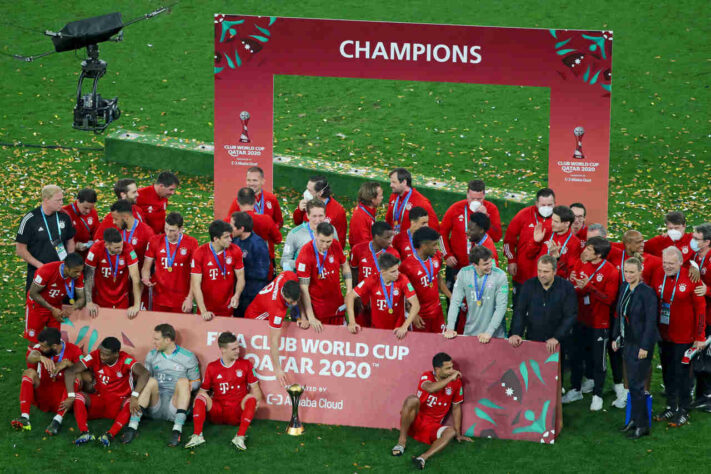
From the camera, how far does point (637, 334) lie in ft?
32.0

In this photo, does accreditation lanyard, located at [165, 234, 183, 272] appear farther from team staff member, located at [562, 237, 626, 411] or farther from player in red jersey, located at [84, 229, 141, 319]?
team staff member, located at [562, 237, 626, 411]

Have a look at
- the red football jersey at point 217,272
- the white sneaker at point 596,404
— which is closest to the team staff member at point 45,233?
the red football jersey at point 217,272

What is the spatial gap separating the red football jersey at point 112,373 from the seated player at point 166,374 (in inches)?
8.2

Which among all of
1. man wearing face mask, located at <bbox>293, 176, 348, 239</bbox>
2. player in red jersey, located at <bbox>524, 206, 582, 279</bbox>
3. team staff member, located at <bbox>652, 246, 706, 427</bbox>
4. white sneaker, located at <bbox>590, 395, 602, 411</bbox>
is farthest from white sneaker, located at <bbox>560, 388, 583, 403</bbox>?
man wearing face mask, located at <bbox>293, 176, 348, 239</bbox>

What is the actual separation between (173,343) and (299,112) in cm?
1181

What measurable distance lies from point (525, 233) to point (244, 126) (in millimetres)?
3956

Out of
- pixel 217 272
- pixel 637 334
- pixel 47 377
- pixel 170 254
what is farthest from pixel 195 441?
pixel 637 334

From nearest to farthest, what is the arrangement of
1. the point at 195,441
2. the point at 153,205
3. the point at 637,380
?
the point at 195,441, the point at 637,380, the point at 153,205

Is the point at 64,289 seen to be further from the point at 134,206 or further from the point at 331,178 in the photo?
the point at 331,178

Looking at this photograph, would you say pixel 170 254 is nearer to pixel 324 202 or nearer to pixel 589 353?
pixel 324 202

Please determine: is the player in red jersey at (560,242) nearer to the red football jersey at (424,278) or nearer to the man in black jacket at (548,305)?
the man in black jacket at (548,305)

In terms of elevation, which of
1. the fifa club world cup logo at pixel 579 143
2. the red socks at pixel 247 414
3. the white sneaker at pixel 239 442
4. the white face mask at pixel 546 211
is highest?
the fifa club world cup logo at pixel 579 143

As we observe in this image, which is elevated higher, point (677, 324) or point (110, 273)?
point (110, 273)

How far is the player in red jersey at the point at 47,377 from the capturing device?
9.98 meters
